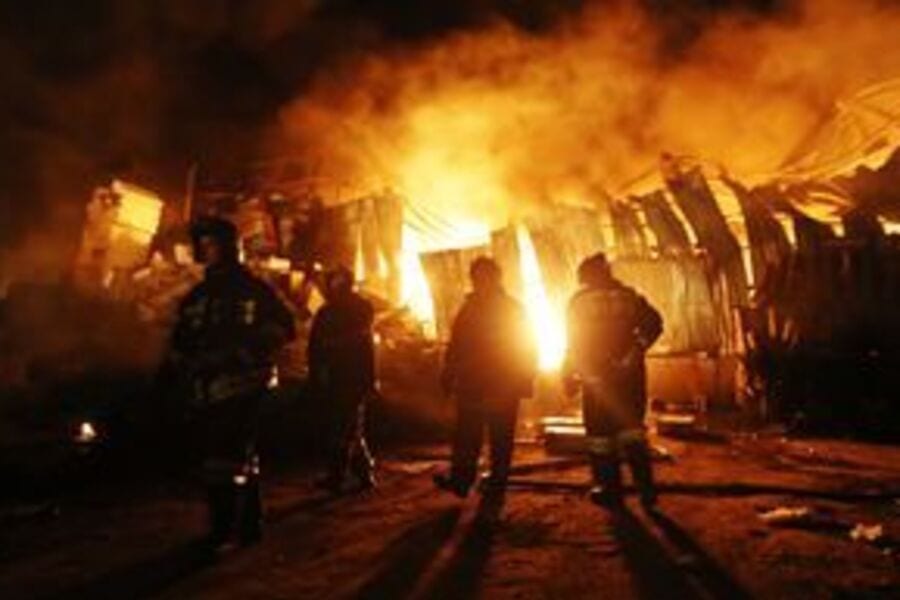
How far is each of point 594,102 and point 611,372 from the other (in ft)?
44.4

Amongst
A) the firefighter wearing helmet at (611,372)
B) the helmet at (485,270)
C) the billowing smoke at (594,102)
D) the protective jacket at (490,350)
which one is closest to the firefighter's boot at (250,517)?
the protective jacket at (490,350)

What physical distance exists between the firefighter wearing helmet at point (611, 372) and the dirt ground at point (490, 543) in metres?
0.33

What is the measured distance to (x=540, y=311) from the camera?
53.5 feet

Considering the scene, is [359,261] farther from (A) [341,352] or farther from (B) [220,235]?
(B) [220,235]

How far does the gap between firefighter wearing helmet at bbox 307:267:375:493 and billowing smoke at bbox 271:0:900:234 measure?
10474mm

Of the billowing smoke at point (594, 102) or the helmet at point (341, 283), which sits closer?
the helmet at point (341, 283)

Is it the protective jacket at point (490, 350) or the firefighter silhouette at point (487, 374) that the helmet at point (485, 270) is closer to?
the firefighter silhouette at point (487, 374)

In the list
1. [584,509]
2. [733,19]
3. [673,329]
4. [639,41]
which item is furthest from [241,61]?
[584,509]

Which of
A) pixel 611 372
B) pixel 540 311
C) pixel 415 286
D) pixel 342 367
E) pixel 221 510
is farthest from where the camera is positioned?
pixel 415 286

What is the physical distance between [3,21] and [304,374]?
11699 millimetres

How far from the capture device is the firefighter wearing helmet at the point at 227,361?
21.9ft

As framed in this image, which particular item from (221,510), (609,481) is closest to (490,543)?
(609,481)

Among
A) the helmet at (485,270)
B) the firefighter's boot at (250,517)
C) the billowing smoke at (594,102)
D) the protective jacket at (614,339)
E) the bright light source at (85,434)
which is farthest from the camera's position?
the billowing smoke at (594,102)

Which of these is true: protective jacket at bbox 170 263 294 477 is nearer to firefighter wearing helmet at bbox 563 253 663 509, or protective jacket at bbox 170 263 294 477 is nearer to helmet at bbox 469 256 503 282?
helmet at bbox 469 256 503 282
